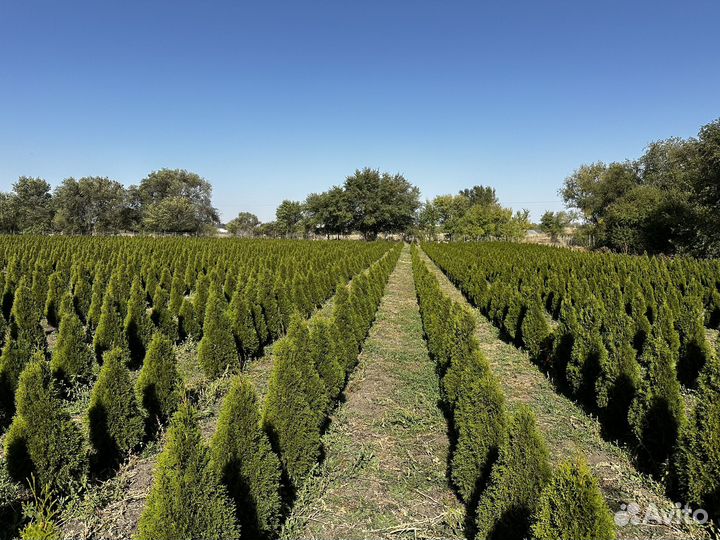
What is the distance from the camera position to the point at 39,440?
3.39m

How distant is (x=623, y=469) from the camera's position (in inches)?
157

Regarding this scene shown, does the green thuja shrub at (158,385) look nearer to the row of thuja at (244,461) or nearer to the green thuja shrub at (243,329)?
the row of thuja at (244,461)

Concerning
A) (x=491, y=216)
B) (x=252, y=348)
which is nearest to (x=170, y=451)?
(x=252, y=348)

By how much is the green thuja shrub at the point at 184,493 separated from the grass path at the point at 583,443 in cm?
236

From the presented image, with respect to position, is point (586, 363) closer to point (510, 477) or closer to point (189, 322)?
point (510, 477)

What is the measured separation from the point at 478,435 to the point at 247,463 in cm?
188

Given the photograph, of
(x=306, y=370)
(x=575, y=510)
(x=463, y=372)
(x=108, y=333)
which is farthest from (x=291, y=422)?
(x=108, y=333)

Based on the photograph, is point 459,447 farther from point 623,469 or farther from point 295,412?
point 623,469

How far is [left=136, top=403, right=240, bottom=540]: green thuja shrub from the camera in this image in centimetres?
229

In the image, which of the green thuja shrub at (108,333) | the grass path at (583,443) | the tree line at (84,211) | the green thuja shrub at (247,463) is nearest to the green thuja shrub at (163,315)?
the green thuja shrub at (108,333)

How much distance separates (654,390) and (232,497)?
4.30 metres

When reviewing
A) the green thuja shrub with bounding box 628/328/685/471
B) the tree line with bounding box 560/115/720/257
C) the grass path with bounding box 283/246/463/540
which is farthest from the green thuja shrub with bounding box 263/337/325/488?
the tree line with bounding box 560/115/720/257

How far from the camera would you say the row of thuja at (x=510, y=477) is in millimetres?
2000

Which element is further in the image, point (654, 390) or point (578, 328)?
point (578, 328)
